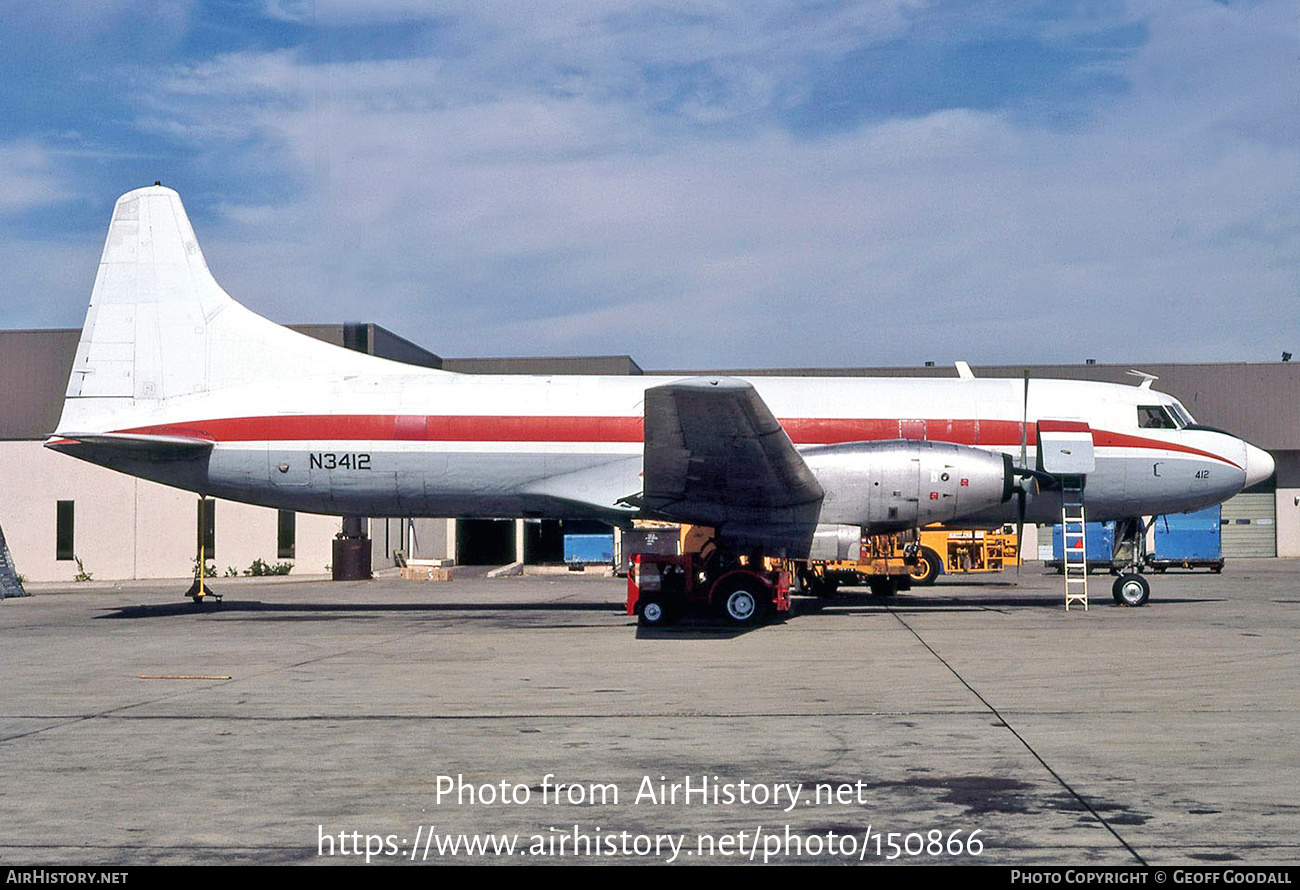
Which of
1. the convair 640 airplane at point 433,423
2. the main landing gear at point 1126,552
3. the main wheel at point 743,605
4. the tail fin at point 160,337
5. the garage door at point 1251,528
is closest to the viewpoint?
the main wheel at point 743,605

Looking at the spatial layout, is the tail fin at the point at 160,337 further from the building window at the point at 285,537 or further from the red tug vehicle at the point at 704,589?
the building window at the point at 285,537

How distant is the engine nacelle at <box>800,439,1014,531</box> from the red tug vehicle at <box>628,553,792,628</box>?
1880mm

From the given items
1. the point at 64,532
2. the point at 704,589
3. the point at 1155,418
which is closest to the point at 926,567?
the point at 1155,418

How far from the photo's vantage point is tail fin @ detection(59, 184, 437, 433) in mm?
24375

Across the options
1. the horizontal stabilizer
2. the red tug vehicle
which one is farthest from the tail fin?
the red tug vehicle

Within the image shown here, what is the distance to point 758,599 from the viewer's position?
20.7 metres

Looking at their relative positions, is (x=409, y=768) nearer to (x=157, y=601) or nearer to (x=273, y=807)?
(x=273, y=807)

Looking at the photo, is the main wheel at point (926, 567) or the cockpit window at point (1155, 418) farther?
the main wheel at point (926, 567)

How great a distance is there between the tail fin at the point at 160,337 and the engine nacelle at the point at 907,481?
34.5ft

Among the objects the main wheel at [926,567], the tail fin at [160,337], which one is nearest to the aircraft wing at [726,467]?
the tail fin at [160,337]

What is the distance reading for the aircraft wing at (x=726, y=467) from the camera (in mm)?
17891

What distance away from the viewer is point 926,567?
35.0 m

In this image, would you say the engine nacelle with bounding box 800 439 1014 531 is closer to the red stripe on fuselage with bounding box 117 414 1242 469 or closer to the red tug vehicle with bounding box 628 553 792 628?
A: the red tug vehicle with bounding box 628 553 792 628

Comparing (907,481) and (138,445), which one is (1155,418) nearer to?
(907,481)
